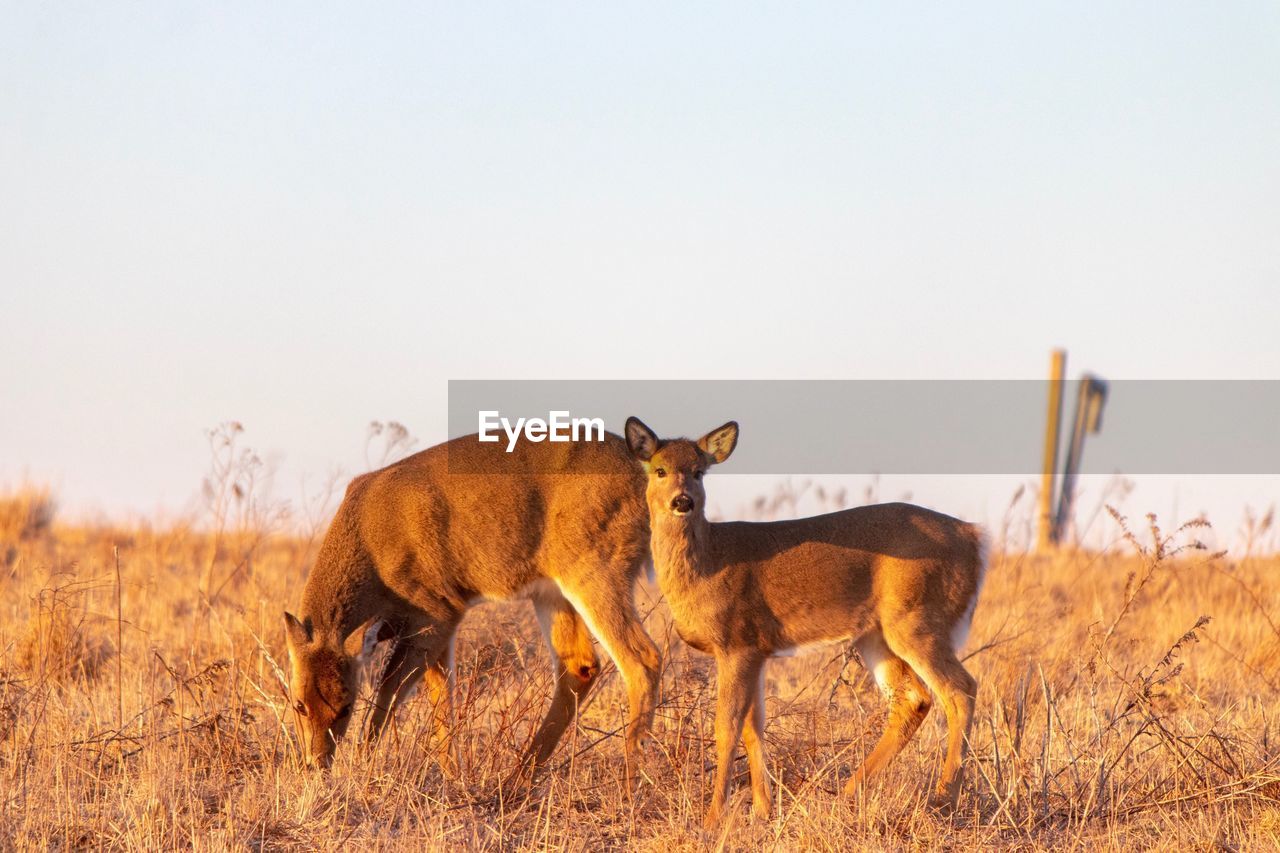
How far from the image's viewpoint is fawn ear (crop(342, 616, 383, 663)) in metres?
8.22

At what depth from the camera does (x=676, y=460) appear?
7.29 meters

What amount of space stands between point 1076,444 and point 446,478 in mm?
18612

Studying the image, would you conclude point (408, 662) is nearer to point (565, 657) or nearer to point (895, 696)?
point (565, 657)

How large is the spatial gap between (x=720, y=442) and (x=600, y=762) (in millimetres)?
1765

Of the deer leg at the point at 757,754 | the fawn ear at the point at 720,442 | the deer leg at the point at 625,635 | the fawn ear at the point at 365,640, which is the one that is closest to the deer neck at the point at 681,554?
the fawn ear at the point at 720,442

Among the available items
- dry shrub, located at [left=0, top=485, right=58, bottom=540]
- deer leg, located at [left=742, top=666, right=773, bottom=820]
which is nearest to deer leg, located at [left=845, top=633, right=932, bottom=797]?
deer leg, located at [left=742, top=666, right=773, bottom=820]

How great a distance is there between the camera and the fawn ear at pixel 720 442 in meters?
7.28

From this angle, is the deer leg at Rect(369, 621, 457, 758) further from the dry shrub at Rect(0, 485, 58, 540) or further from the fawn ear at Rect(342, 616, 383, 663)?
the dry shrub at Rect(0, 485, 58, 540)

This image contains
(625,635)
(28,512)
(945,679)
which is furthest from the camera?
(28,512)

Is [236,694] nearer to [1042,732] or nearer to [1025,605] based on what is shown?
[1042,732]

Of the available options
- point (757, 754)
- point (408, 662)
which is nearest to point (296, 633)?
point (408, 662)

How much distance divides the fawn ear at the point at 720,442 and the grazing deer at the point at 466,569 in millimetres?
916

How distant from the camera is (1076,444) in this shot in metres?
25.0

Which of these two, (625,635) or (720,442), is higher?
(720,442)
